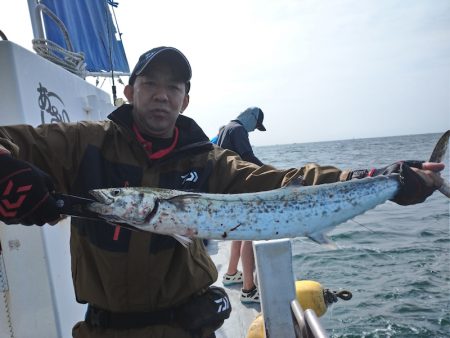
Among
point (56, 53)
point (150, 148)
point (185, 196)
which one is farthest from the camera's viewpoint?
point (56, 53)

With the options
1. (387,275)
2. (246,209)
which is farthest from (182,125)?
(387,275)

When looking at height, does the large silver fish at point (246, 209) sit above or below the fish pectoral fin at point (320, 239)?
above

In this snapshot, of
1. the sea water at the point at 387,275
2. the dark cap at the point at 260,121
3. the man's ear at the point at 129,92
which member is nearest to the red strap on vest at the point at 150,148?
the man's ear at the point at 129,92

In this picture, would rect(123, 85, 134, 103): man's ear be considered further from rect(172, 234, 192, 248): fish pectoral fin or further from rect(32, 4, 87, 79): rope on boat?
rect(32, 4, 87, 79): rope on boat

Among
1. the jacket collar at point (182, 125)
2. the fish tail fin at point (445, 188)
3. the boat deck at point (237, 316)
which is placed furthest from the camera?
the boat deck at point (237, 316)

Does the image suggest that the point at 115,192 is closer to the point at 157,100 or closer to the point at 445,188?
the point at 157,100

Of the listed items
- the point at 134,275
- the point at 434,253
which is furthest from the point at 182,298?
the point at 434,253

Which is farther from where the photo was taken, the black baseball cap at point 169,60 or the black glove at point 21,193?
the black baseball cap at point 169,60

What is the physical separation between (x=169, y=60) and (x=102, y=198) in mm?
1316

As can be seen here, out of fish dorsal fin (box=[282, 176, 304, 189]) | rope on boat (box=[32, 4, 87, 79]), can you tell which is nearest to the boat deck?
fish dorsal fin (box=[282, 176, 304, 189])

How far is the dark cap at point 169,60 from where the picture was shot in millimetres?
2921

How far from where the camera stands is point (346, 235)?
11.2m

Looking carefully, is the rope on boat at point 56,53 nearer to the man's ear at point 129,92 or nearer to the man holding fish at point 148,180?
the man's ear at point 129,92

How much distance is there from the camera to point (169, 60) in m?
2.96
